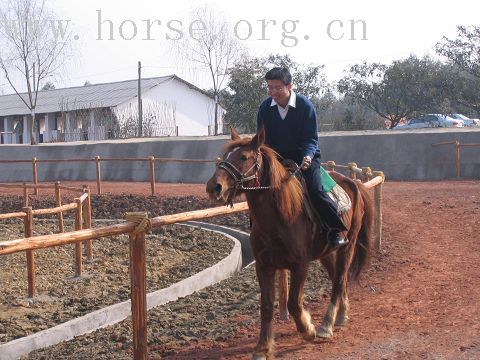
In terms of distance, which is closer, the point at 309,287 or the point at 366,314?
the point at 366,314

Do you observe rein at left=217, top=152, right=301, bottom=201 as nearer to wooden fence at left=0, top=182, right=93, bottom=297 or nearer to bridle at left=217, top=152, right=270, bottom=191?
bridle at left=217, top=152, right=270, bottom=191

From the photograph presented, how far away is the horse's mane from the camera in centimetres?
529

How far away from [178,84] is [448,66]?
22329 millimetres

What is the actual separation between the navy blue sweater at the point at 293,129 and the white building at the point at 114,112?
3193cm

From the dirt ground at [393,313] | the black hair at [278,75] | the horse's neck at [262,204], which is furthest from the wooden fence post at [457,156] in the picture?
the horse's neck at [262,204]

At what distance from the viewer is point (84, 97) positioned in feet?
169

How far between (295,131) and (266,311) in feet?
5.04

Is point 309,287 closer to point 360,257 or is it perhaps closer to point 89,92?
point 360,257

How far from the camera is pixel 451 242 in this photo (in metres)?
10.8

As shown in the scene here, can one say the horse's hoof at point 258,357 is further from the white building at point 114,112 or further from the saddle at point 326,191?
the white building at point 114,112

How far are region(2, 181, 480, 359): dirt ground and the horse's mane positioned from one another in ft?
4.18

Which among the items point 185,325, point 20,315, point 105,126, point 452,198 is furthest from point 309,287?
point 105,126

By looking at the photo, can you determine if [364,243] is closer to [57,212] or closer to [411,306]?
[411,306]

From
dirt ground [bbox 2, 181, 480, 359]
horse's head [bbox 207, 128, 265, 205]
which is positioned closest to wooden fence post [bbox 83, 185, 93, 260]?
dirt ground [bbox 2, 181, 480, 359]
